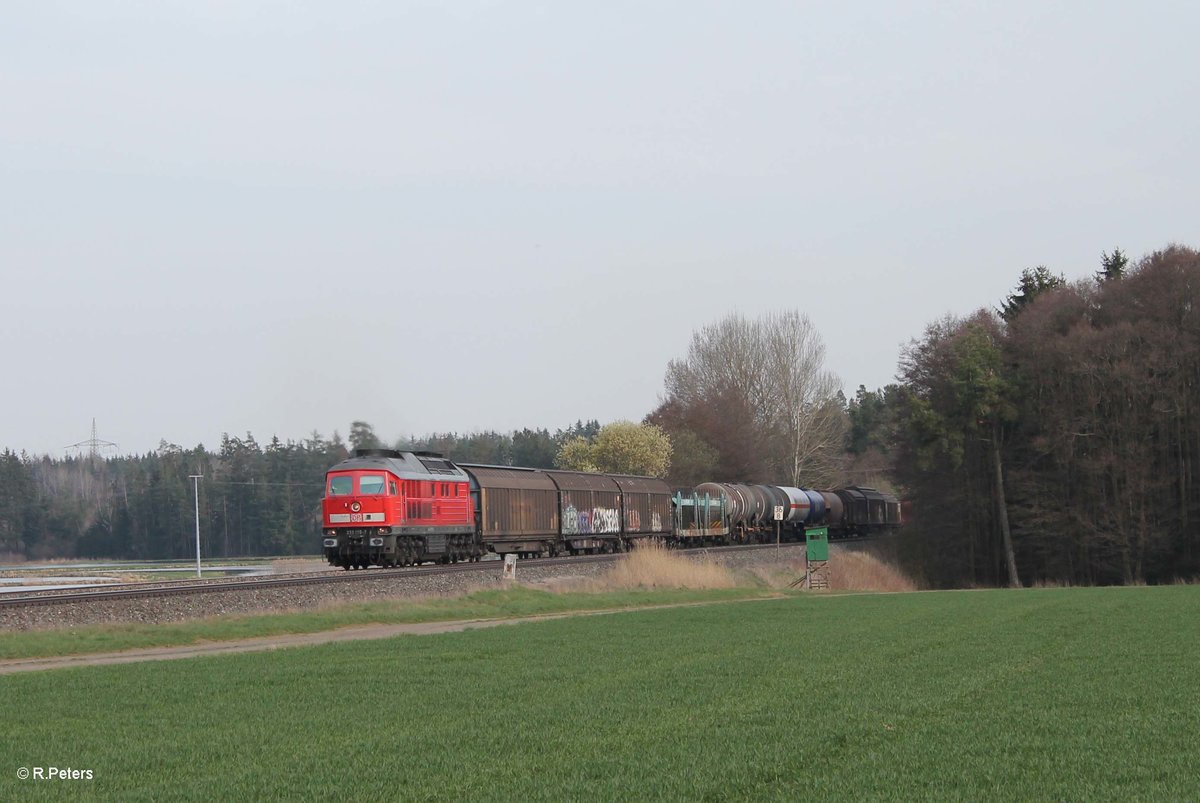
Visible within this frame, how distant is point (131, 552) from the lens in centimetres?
13125

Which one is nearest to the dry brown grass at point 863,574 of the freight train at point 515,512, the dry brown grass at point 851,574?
the dry brown grass at point 851,574

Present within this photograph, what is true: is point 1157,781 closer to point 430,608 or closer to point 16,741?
point 16,741

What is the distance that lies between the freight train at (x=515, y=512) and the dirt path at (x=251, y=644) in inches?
332

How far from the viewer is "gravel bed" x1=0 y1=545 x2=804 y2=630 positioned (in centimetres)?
2542

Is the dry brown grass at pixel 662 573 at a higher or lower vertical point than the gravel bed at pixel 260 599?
lower

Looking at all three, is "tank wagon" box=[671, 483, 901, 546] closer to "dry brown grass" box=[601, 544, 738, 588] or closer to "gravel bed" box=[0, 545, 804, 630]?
"dry brown grass" box=[601, 544, 738, 588]

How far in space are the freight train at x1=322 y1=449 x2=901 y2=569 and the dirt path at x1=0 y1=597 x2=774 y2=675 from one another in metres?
8.43

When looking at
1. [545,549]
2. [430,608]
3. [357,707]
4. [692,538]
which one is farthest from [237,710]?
[692,538]

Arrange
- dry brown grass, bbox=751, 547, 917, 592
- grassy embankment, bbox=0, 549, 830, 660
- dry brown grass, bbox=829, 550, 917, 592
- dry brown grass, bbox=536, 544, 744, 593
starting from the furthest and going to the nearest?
dry brown grass, bbox=829, 550, 917, 592, dry brown grass, bbox=751, 547, 917, 592, dry brown grass, bbox=536, 544, 744, 593, grassy embankment, bbox=0, 549, 830, 660

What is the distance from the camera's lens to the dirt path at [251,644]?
71.5 ft

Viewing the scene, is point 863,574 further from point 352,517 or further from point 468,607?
point 468,607

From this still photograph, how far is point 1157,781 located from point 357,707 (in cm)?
900

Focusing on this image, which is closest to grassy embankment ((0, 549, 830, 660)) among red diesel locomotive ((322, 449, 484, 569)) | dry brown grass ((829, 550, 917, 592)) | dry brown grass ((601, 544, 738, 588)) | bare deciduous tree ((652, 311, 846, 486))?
dry brown grass ((601, 544, 738, 588))

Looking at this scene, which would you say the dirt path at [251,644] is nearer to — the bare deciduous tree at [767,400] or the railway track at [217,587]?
the railway track at [217,587]
